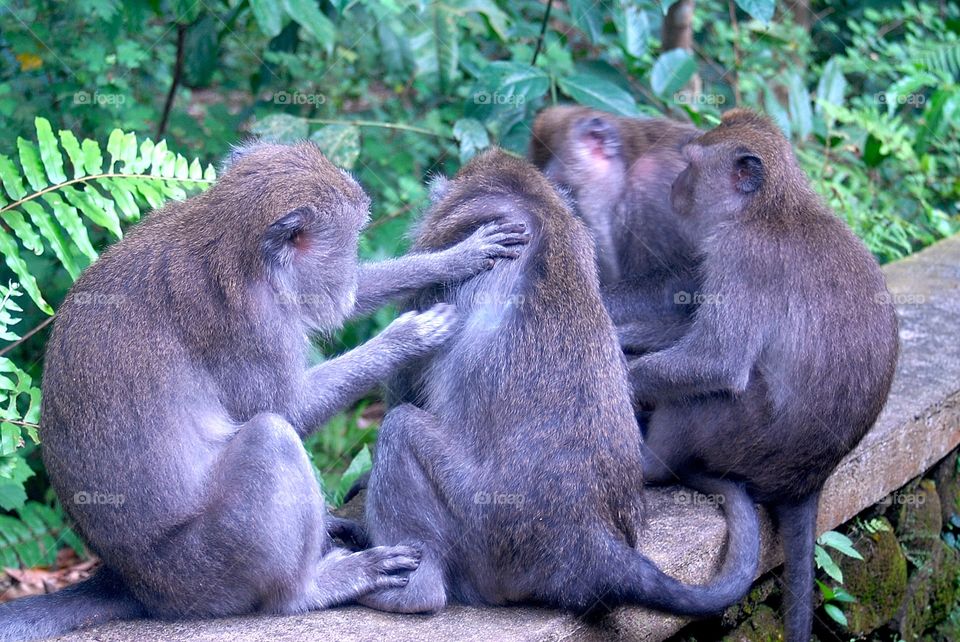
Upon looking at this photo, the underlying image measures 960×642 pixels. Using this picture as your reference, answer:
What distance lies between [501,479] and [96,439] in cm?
129

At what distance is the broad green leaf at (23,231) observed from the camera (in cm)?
432

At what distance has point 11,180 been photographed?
4492mm

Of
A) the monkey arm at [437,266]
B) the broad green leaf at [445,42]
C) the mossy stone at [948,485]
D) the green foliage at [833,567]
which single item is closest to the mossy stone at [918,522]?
the mossy stone at [948,485]

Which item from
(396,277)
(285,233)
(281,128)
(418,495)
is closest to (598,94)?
(281,128)

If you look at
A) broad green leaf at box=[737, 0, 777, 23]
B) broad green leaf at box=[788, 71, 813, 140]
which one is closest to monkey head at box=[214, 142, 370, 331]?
broad green leaf at box=[737, 0, 777, 23]

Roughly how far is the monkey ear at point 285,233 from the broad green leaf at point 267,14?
6.46 feet

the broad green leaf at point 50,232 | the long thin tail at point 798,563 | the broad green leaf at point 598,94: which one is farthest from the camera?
the broad green leaf at point 598,94

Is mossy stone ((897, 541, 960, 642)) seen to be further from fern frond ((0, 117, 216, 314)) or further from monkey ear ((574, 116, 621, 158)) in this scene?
fern frond ((0, 117, 216, 314))

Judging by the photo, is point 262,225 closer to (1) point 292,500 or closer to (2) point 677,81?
(1) point 292,500

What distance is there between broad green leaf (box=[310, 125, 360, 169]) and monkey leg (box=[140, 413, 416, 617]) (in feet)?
9.19

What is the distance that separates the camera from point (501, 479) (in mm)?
3533

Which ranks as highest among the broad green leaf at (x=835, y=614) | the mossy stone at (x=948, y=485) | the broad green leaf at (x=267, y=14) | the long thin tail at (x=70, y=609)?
the broad green leaf at (x=267, y=14)

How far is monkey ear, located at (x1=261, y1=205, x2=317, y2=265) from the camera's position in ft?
11.8

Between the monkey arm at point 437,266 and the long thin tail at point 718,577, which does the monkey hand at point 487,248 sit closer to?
the monkey arm at point 437,266
